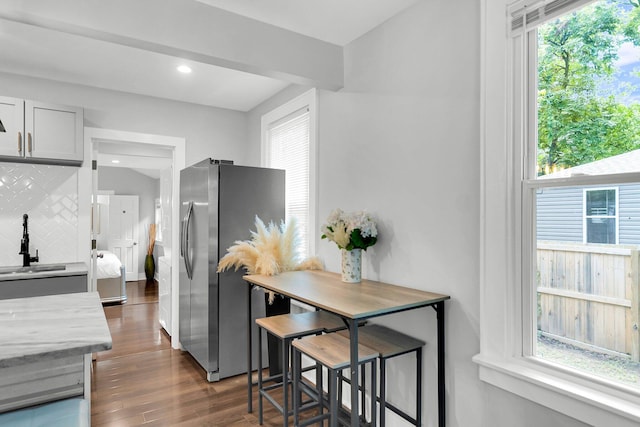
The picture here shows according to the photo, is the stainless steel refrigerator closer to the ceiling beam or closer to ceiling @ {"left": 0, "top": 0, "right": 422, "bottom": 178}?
ceiling @ {"left": 0, "top": 0, "right": 422, "bottom": 178}

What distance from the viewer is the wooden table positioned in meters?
1.63

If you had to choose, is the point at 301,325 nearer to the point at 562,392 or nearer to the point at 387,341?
the point at 387,341

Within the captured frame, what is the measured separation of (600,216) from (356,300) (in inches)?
42.6

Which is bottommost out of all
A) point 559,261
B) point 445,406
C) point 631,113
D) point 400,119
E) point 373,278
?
point 445,406

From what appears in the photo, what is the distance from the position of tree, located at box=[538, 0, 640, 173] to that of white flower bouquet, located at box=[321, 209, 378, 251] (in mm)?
961

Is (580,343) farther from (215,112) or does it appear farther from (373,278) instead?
(215,112)

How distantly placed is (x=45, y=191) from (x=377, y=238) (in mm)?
3058

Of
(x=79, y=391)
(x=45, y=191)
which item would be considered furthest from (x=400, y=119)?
(x=45, y=191)

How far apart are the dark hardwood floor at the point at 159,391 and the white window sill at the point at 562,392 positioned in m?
1.50

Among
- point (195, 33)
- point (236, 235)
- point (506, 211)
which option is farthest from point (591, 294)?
point (236, 235)

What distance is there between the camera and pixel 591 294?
150 centimetres

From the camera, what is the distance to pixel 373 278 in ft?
8.05

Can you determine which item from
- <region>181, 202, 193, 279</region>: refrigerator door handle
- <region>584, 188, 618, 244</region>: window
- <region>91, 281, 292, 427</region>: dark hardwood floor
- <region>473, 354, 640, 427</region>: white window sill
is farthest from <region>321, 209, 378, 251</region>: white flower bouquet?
<region>181, 202, 193, 279</region>: refrigerator door handle

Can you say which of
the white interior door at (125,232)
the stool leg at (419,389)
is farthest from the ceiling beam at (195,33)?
the white interior door at (125,232)
